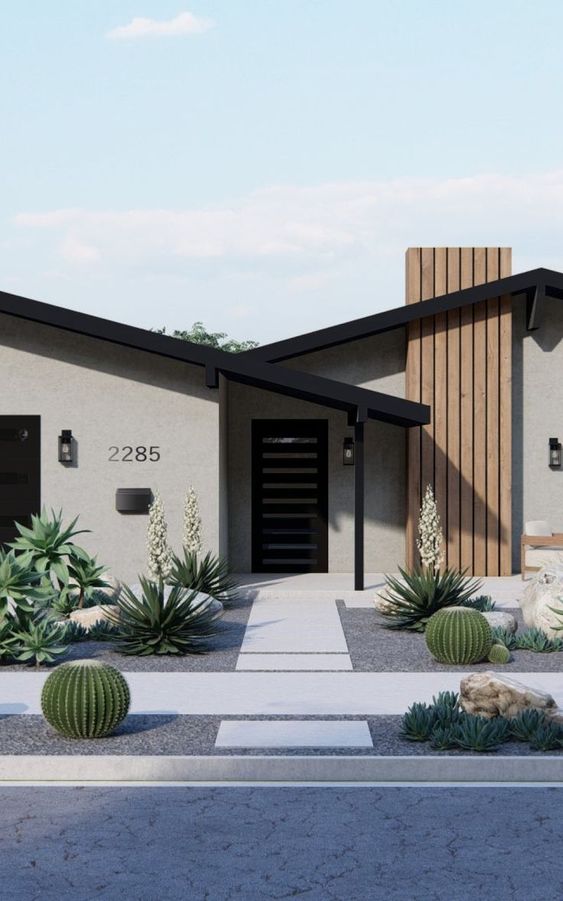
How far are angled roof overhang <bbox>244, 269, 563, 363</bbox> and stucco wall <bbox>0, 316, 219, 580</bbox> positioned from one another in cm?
200

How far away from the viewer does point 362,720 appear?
30.2 feet

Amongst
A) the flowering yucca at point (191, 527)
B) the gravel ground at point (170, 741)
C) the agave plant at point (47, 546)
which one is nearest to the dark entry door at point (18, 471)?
the flowering yucca at point (191, 527)

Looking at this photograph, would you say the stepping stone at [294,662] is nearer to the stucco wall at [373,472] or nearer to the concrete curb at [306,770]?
the concrete curb at [306,770]

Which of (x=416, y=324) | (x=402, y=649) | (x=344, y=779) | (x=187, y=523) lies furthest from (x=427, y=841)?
(x=416, y=324)

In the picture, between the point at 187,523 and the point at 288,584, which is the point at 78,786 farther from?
the point at 288,584

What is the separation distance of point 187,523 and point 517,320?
7.22 meters

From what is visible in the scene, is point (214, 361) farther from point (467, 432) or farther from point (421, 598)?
point (421, 598)

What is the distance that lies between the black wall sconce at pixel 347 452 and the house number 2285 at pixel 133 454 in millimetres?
3838

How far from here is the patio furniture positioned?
60.7ft

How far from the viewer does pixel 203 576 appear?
15859 millimetres

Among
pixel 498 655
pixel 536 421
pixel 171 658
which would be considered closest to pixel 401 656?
pixel 498 655

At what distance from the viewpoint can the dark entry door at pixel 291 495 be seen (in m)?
20.6

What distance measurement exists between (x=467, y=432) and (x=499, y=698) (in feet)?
36.4

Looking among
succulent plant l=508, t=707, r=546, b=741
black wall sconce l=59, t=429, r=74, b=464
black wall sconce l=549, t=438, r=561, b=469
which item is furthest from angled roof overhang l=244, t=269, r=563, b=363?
succulent plant l=508, t=707, r=546, b=741
